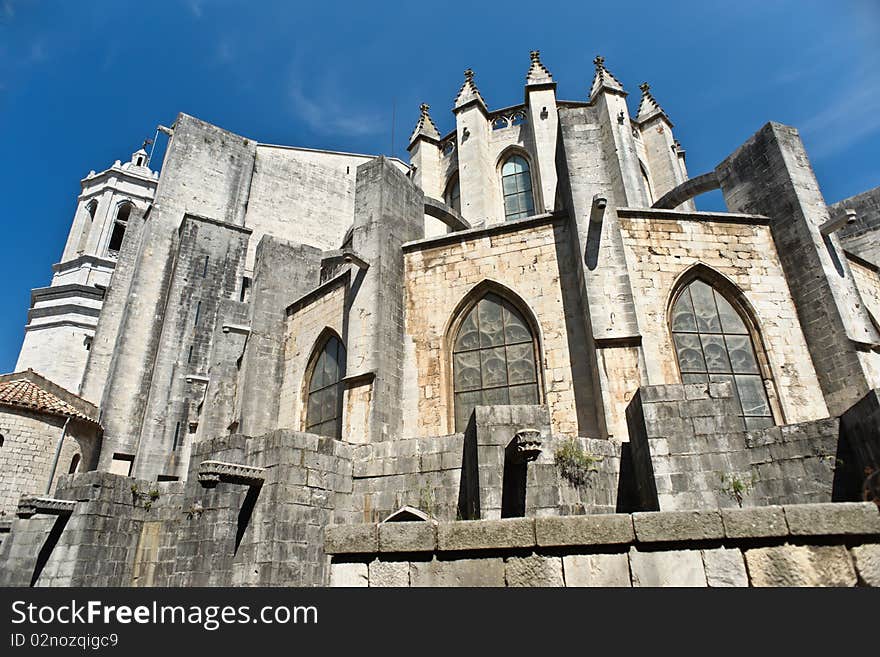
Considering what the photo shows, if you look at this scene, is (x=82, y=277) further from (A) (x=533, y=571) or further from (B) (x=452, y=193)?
(A) (x=533, y=571)

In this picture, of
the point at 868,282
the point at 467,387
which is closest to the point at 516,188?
the point at 868,282

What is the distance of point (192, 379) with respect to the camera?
17.7 meters

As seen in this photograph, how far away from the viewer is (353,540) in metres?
3.49

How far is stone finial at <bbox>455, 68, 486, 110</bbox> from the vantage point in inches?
893

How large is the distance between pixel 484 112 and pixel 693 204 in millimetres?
9394

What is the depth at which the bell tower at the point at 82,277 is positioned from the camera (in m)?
25.9

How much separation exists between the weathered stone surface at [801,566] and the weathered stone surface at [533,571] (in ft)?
3.35

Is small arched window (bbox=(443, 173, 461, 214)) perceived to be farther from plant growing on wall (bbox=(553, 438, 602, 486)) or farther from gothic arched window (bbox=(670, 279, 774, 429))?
plant growing on wall (bbox=(553, 438, 602, 486))

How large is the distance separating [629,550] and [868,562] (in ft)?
→ 3.78

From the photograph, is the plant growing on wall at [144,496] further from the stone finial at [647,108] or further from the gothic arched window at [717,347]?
the stone finial at [647,108]

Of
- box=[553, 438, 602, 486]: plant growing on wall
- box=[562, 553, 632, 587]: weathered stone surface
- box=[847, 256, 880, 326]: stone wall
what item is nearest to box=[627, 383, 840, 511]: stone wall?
box=[553, 438, 602, 486]: plant growing on wall
